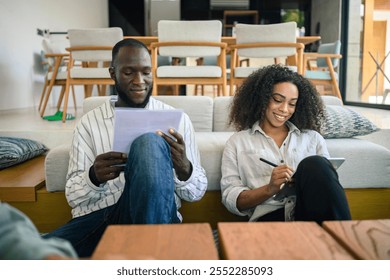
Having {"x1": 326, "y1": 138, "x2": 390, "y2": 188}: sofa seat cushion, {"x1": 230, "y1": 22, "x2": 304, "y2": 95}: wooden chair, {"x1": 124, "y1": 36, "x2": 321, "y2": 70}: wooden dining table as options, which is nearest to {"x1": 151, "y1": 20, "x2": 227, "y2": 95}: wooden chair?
{"x1": 230, "y1": 22, "x2": 304, "y2": 95}: wooden chair

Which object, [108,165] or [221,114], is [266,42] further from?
[108,165]

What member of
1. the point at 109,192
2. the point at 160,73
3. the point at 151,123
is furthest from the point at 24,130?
the point at 151,123

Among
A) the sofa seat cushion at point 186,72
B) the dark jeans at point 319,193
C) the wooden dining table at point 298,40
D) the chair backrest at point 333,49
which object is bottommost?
the dark jeans at point 319,193

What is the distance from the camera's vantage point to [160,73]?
3.04 meters

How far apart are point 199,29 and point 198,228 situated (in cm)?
247

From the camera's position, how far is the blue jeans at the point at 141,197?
3.32ft

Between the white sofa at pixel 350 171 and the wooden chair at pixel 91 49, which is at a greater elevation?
the wooden chair at pixel 91 49

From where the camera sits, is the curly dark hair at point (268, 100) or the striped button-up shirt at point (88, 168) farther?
the curly dark hair at point (268, 100)

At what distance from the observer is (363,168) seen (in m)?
1.84

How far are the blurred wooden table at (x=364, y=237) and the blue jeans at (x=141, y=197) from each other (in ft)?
1.34

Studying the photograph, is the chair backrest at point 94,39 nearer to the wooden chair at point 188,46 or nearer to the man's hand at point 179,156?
the wooden chair at point 188,46

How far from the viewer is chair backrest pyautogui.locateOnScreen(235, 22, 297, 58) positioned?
Result: 10.0 ft

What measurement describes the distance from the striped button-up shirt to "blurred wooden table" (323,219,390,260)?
60cm

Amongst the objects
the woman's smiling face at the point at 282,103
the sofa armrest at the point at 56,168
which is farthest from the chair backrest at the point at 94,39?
the woman's smiling face at the point at 282,103
